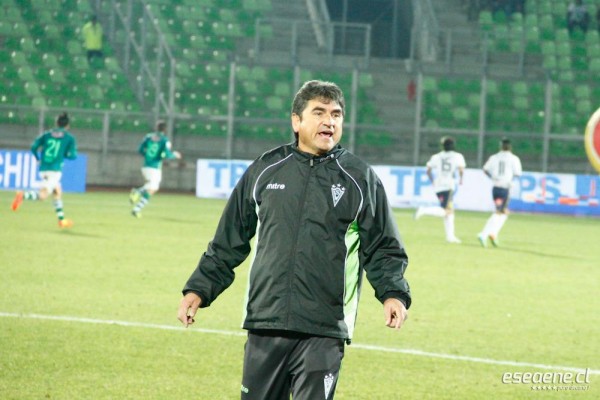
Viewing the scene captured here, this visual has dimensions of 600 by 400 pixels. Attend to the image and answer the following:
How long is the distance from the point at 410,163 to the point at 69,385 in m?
26.5

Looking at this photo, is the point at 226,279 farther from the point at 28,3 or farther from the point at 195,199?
the point at 28,3

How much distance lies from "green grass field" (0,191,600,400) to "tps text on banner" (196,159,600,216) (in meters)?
10.2

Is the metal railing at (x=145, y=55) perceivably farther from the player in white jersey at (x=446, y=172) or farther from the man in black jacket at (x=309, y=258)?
the man in black jacket at (x=309, y=258)

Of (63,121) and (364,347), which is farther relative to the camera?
(63,121)

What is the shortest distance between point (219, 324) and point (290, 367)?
20.5 ft

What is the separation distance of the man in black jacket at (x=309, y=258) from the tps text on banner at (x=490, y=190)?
26.1 metres

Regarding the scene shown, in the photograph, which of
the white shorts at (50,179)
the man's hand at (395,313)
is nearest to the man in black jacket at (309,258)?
the man's hand at (395,313)

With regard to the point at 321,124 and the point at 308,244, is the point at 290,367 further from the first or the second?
the point at 321,124

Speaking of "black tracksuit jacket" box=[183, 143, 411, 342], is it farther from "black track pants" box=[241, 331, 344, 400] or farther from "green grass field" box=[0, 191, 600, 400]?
"green grass field" box=[0, 191, 600, 400]

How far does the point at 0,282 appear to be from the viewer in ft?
44.2

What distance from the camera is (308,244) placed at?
4.96 m

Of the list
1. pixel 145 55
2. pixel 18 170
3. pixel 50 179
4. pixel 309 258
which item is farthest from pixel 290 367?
pixel 145 55

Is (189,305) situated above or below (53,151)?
below

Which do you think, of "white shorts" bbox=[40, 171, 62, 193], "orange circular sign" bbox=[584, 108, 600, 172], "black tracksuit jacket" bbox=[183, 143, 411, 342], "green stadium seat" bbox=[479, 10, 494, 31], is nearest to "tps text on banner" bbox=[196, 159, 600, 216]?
"green stadium seat" bbox=[479, 10, 494, 31]
